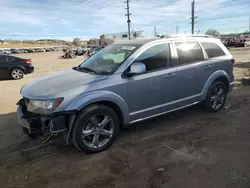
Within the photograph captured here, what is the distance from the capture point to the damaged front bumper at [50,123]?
133 inches

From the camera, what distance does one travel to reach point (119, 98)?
3.86 m

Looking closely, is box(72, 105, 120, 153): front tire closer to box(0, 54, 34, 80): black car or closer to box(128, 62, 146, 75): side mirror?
box(128, 62, 146, 75): side mirror

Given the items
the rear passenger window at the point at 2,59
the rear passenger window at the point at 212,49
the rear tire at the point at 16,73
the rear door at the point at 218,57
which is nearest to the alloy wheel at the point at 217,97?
the rear door at the point at 218,57

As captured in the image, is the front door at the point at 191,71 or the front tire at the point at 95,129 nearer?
the front tire at the point at 95,129

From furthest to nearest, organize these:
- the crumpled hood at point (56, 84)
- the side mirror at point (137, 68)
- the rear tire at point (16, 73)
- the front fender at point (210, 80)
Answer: the rear tire at point (16, 73) < the front fender at point (210, 80) < the side mirror at point (137, 68) < the crumpled hood at point (56, 84)

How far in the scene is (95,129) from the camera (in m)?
3.72

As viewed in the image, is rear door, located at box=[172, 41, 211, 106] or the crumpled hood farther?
rear door, located at box=[172, 41, 211, 106]

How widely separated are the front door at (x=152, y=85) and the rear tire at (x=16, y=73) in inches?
429

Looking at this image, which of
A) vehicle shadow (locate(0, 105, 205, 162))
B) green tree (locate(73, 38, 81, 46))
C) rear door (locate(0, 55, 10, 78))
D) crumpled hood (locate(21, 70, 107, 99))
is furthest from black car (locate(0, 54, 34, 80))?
green tree (locate(73, 38, 81, 46))

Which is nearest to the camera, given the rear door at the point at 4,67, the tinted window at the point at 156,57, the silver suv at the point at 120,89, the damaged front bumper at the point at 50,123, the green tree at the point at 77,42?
the damaged front bumper at the point at 50,123

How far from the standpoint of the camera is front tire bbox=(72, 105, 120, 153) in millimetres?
3527

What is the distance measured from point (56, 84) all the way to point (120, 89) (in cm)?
103

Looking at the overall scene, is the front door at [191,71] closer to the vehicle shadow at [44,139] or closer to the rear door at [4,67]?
the vehicle shadow at [44,139]

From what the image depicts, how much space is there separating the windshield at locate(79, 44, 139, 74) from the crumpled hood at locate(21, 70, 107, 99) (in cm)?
23
